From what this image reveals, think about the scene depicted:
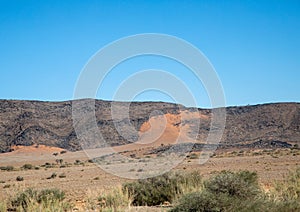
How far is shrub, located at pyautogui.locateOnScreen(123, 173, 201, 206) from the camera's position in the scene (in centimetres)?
1612

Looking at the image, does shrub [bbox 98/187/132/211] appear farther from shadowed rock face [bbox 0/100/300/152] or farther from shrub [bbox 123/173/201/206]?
shadowed rock face [bbox 0/100/300/152]

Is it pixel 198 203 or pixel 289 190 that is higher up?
pixel 198 203

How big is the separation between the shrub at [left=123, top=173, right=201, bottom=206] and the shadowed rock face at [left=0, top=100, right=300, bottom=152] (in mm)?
70283

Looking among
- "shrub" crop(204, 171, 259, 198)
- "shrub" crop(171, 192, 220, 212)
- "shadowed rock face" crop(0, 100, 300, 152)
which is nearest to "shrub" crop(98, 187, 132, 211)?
"shrub" crop(204, 171, 259, 198)

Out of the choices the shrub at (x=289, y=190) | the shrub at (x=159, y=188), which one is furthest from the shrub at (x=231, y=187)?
the shrub at (x=159, y=188)

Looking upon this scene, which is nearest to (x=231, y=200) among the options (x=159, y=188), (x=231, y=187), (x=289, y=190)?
(x=231, y=187)

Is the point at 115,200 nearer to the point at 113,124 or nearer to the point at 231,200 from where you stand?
the point at 231,200

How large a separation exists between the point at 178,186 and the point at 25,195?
5358 mm

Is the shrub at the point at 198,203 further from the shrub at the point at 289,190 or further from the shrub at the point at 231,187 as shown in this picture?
the shrub at the point at 289,190

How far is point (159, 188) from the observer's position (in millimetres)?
16438

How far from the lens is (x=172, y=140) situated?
308 feet

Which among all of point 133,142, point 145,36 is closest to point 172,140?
point 133,142

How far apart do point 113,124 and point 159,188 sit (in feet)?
269

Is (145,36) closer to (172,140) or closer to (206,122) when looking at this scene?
(172,140)
